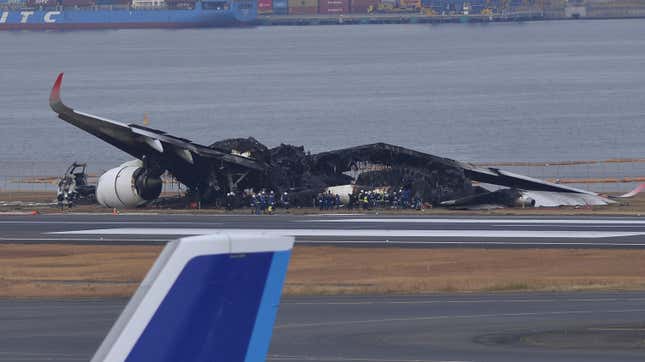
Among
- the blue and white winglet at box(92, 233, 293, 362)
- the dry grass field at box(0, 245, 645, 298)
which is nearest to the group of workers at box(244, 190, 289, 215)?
the dry grass field at box(0, 245, 645, 298)

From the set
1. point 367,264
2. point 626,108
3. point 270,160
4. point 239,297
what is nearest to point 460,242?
point 367,264

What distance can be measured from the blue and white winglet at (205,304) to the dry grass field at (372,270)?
28.0 m

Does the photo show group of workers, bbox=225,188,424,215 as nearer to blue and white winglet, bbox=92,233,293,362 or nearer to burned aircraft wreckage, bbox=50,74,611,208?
burned aircraft wreckage, bbox=50,74,611,208

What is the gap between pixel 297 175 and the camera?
231 ft

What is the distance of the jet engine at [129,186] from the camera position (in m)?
69.4

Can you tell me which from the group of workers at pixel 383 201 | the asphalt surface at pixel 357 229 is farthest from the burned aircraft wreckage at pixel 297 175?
the asphalt surface at pixel 357 229

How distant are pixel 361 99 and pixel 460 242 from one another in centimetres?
13836

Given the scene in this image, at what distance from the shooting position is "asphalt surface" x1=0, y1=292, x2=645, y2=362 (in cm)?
2919

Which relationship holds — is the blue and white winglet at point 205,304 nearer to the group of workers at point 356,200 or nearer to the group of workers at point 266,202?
the group of workers at point 266,202

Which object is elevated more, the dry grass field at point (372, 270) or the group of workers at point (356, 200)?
the dry grass field at point (372, 270)

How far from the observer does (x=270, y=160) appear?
70375mm

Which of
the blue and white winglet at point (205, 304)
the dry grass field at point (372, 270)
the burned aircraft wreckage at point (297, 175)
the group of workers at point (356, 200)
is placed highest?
the blue and white winglet at point (205, 304)

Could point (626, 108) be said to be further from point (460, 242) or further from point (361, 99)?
point (460, 242)

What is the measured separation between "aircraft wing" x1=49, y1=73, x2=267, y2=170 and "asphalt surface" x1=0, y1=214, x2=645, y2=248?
3736mm
